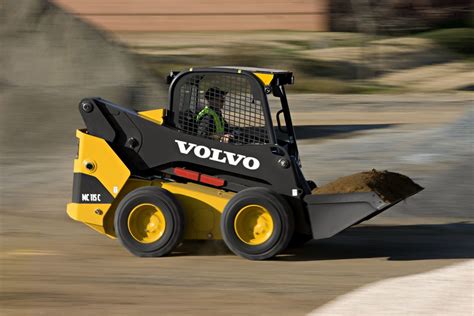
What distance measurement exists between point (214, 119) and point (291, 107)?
16.2 m

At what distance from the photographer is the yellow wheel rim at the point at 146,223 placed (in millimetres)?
10233

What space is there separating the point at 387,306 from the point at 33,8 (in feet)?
54.6

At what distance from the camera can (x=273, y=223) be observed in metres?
9.99

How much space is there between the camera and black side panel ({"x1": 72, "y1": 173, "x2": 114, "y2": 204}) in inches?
411

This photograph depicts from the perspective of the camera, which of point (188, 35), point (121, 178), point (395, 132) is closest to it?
point (121, 178)

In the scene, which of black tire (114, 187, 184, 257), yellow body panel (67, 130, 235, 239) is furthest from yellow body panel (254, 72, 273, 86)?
black tire (114, 187, 184, 257)

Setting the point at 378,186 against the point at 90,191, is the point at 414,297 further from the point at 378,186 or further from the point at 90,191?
the point at 90,191

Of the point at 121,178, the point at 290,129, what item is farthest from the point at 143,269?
the point at 290,129

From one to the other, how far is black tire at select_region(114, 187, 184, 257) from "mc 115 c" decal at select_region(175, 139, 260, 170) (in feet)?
1.66

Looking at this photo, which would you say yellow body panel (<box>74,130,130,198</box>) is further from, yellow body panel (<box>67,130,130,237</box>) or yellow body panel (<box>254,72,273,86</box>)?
yellow body panel (<box>254,72,273,86</box>)

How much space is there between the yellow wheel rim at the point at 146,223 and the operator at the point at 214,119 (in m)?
0.94

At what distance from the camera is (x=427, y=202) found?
13.4 meters

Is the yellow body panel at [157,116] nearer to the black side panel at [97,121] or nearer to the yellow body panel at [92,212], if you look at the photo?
the black side panel at [97,121]

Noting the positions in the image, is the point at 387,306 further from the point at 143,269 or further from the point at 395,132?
the point at 395,132
